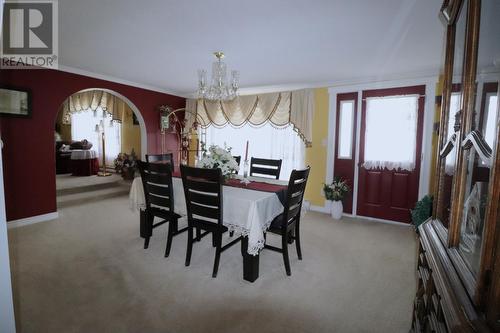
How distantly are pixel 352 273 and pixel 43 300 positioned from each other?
2542 mm

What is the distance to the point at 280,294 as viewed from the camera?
2041 millimetres

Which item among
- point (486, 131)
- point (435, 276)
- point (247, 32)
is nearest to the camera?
point (486, 131)

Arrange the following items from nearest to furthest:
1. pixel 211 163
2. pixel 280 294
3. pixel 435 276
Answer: pixel 435 276 < pixel 280 294 < pixel 211 163

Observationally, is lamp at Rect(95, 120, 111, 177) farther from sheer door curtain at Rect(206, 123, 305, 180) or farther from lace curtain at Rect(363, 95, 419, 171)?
lace curtain at Rect(363, 95, 419, 171)

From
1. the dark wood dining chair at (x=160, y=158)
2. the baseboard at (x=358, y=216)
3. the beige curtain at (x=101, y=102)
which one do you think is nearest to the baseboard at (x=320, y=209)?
the baseboard at (x=358, y=216)

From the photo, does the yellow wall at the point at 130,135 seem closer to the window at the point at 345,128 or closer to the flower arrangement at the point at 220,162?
the flower arrangement at the point at 220,162

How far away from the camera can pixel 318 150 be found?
447 centimetres

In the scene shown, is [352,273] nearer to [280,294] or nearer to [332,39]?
[280,294]

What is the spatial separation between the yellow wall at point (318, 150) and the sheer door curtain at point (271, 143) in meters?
0.21

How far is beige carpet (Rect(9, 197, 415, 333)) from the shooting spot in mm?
1732

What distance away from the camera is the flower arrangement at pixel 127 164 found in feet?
21.7

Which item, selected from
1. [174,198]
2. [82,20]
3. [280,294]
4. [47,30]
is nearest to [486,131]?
[280,294]

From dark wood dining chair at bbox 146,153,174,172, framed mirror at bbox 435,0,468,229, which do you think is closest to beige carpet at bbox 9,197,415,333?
dark wood dining chair at bbox 146,153,174,172

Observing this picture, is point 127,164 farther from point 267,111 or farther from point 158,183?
point 158,183
